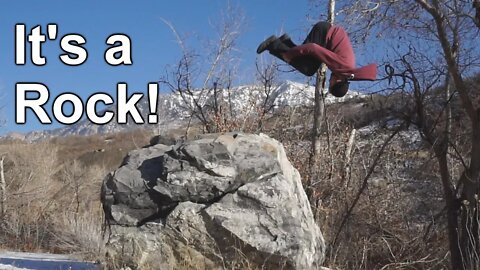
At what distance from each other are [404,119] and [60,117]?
17.5ft

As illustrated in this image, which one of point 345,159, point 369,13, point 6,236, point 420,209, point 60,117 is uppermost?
point 369,13

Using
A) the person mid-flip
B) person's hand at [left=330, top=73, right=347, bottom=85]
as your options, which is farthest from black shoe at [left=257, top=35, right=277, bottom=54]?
person's hand at [left=330, top=73, right=347, bottom=85]

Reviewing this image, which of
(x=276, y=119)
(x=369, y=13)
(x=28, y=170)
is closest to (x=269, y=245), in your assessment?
(x=369, y=13)

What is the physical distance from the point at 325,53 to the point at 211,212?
1.73 m

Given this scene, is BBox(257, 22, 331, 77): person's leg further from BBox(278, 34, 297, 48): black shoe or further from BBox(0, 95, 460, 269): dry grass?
BBox(0, 95, 460, 269): dry grass

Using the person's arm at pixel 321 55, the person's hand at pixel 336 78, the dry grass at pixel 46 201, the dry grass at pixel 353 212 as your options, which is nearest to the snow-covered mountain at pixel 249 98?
the dry grass at pixel 353 212

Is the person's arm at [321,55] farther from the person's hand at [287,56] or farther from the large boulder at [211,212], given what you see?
→ the large boulder at [211,212]

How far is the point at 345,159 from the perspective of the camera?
12203 millimetres

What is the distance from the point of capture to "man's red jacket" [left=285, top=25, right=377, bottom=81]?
5883 mm

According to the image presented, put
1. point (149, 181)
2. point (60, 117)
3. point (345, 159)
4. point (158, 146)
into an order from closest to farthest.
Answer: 1. point (149, 181)
2. point (158, 146)
3. point (60, 117)
4. point (345, 159)

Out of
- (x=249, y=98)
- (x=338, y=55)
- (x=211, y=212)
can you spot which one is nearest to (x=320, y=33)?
(x=338, y=55)

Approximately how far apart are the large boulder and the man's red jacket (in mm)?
1050

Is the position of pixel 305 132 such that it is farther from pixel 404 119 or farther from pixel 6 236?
pixel 6 236

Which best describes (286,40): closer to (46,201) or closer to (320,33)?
(320,33)
